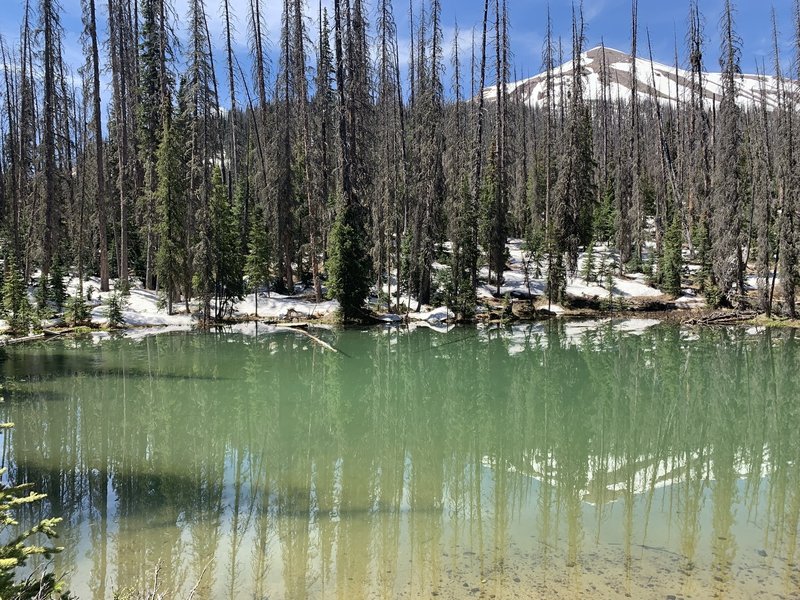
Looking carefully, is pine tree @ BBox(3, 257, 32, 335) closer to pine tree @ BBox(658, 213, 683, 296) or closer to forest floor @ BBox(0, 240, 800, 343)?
forest floor @ BBox(0, 240, 800, 343)

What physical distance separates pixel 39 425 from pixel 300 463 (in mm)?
5867

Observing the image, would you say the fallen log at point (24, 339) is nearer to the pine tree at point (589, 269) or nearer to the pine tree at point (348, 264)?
the pine tree at point (348, 264)

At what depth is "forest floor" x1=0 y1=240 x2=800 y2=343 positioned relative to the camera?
1064 inches

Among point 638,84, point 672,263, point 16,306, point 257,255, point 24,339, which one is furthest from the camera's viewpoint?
point 638,84

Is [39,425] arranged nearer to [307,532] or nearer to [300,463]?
[300,463]

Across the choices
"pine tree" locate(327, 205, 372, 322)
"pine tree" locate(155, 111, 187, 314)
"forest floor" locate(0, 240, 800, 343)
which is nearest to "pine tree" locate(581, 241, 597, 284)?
"forest floor" locate(0, 240, 800, 343)

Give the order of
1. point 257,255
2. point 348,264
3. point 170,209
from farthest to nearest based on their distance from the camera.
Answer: point 257,255 → point 348,264 → point 170,209

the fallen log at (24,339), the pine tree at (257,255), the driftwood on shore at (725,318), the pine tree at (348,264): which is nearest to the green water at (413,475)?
the fallen log at (24,339)

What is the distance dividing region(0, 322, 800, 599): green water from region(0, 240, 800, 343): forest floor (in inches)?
325

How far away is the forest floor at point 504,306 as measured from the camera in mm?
27031

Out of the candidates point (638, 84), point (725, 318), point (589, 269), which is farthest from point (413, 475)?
point (638, 84)

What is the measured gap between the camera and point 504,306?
31.1m

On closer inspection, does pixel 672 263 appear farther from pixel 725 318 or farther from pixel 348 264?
pixel 348 264

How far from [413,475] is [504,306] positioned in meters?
22.7
